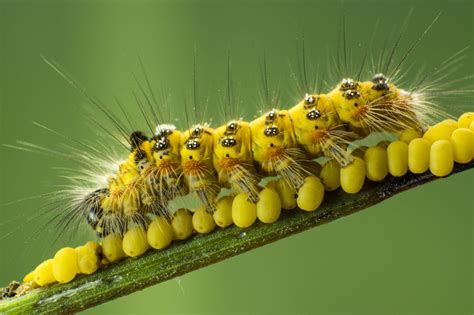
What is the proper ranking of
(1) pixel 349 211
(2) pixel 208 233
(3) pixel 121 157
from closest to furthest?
(1) pixel 349 211, (2) pixel 208 233, (3) pixel 121 157

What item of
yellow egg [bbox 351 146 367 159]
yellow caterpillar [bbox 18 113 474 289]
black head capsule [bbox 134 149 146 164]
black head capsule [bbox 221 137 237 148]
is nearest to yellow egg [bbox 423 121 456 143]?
yellow caterpillar [bbox 18 113 474 289]

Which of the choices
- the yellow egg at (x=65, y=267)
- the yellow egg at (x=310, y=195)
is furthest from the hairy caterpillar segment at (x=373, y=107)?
the yellow egg at (x=65, y=267)

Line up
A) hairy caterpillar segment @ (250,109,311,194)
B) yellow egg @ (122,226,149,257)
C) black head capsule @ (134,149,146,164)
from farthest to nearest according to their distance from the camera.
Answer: black head capsule @ (134,149,146,164) < yellow egg @ (122,226,149,257) < hairy caterpillar segment @ (250,109,311,194)

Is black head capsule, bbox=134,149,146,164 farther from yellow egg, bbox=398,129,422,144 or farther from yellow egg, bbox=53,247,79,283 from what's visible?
yellow egg, bbox=398,129,422,144

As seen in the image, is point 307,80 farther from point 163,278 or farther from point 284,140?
point 163,278

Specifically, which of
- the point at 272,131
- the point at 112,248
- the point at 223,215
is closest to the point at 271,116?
the point at 272,131

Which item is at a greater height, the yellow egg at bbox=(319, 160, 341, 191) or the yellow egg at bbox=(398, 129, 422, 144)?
the yellow egg at bbox=(398, 129, 422, 144)

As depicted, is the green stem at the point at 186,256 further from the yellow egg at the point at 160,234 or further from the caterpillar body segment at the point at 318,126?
the caterpillar body segment at the point at 318,126

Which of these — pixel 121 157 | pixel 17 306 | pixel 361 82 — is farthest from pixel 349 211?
pixel 17 306
